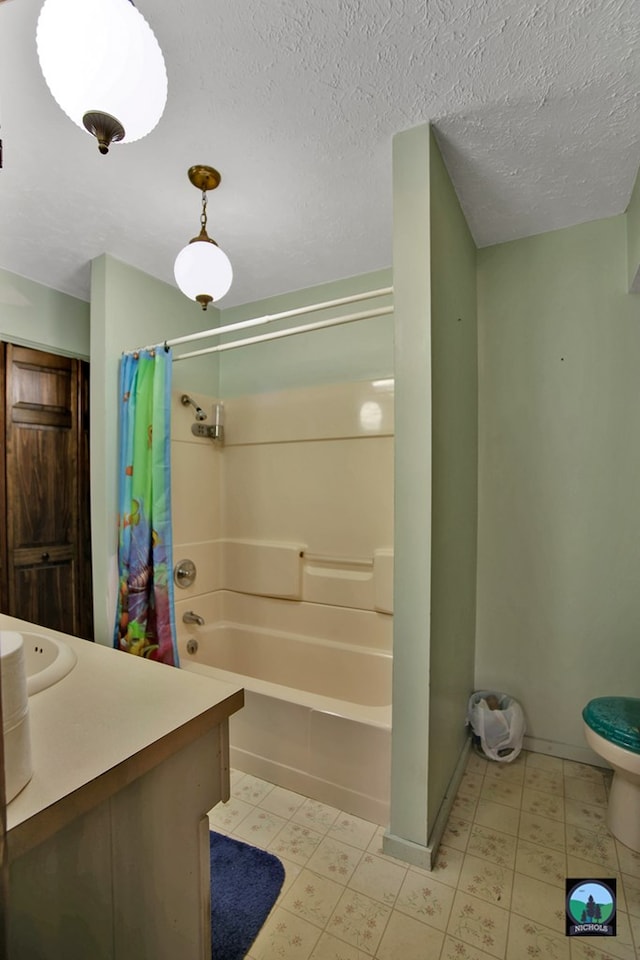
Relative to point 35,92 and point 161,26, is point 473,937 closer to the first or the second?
point 161,26

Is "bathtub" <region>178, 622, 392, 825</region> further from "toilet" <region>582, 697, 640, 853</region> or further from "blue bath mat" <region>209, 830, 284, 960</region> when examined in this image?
"toilet" <region>582, 697, 640, 853</region>

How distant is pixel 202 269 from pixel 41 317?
1252 mm

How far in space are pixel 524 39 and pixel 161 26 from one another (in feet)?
3.02

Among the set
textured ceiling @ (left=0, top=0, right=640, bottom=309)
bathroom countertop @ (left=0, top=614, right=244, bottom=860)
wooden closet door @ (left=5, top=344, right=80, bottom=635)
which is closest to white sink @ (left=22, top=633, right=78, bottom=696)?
bathroom countertop @ (left=0, top=614, right=244, bottom=860)

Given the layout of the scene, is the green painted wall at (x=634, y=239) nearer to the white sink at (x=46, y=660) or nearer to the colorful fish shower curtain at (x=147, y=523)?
the colorful fish shower curtain at (x=147, y=523)

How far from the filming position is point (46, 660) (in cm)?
100

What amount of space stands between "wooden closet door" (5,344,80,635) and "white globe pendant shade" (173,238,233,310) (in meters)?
1.13

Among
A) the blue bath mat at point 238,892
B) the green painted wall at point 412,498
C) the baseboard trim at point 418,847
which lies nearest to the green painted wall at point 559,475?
the baseboard trim at point 418,847

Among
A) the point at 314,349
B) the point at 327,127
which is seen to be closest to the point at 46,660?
the point at 327,127

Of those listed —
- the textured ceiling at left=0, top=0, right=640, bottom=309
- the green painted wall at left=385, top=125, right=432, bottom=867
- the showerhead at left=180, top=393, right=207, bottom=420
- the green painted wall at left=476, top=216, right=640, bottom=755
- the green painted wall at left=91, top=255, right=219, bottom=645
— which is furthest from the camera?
the showerhead at left=180, top=393, right=207, bottom=420

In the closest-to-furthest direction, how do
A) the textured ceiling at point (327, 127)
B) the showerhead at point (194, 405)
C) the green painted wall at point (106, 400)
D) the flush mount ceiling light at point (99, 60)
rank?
the flush mount ceiling light at point (99, 60) < the textured ceiling at point (327, 127) < the green painted wall at point (106, 400) < the showerhead at point (194, 405)

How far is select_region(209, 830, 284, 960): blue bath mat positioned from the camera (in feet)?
3.67

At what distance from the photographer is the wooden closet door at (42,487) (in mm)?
2098

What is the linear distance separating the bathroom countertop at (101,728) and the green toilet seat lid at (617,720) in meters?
1.37
